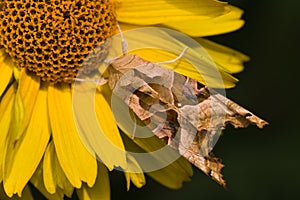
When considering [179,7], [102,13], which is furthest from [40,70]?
[179,7]

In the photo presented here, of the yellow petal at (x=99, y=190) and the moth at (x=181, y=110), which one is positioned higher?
the moth at (x=181, y=110)

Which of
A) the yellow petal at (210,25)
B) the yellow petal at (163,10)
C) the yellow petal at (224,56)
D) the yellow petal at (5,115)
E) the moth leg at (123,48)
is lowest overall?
the yellow petal at (5,115)

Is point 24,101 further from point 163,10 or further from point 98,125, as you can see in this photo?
point 163,10

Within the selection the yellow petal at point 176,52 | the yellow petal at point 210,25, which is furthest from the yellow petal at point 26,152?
the yellow petal at point 210,25

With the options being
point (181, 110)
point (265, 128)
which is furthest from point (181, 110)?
point (265, 128)

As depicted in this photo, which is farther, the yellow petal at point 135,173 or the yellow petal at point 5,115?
the yellow petal at point 135,173

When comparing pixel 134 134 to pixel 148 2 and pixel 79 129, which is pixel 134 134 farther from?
pixel 148 2

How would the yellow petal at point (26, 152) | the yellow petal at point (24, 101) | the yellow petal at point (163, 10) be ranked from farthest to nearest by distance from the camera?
the yellow petal at point (163, 10), the yellow petal at point (26, 152), the yellow petal at point (24, 101)

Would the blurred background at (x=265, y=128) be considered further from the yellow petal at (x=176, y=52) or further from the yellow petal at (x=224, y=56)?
the yellow petal at (x=176, y=52)
